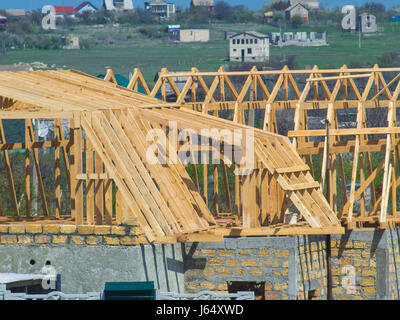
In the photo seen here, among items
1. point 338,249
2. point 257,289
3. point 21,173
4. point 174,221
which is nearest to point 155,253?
point 174,221

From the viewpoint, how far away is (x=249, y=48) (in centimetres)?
12519

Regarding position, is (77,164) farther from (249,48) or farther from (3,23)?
(3,23)

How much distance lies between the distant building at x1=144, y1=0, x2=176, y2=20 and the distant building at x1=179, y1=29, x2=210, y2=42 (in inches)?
→ 825

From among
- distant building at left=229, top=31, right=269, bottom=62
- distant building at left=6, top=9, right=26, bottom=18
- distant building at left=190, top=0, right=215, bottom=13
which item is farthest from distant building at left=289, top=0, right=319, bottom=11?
distant building at left=229, top=31, right=269, bottom=62

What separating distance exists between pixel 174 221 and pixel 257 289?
233cm

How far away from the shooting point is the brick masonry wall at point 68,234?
23562 millimetres

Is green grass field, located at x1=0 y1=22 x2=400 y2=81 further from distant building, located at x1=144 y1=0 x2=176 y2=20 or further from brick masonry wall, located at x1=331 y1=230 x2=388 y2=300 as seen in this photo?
brick masonry wall, located at x1=331 y1=230 x2=388 y2=300

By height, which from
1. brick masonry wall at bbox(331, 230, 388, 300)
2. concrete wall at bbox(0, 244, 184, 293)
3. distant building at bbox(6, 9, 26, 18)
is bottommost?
distant building at bbox(6, 9, 26, 18)

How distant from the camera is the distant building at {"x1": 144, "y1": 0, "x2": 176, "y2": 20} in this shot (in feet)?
566

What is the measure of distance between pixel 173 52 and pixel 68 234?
109 meters

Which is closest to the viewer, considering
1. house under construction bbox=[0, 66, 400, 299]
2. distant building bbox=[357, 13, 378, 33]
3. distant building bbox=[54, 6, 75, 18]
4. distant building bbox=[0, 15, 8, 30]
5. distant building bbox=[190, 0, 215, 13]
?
house under construction bbox=[0, 66, 400, 299]

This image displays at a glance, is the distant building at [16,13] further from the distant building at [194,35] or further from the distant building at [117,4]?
Answer: the distant building at [194,35]

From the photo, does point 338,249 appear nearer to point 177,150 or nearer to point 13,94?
point 177,150

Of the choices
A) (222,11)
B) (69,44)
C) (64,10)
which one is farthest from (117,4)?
(69,44)
